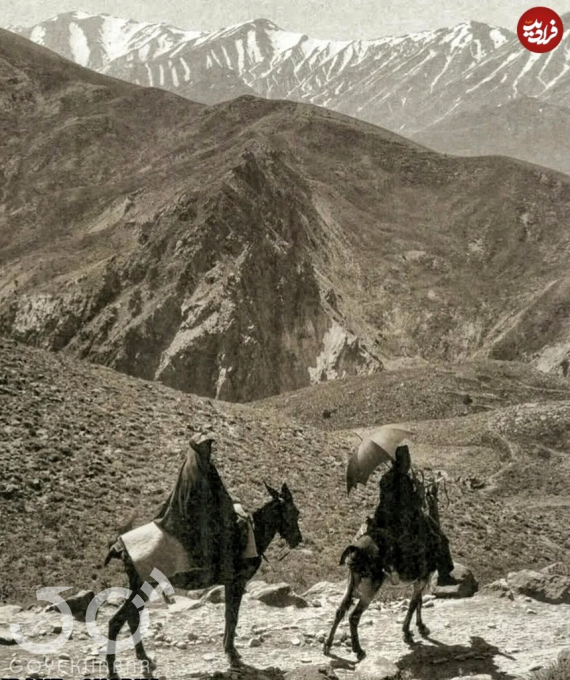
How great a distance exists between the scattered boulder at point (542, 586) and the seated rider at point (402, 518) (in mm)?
2818

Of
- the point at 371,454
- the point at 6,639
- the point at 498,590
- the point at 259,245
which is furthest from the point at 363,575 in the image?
the point at 259,245

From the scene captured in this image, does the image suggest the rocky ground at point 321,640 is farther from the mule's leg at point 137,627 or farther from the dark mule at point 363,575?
the dark mule at point 363,575

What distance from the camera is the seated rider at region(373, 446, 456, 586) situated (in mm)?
8609

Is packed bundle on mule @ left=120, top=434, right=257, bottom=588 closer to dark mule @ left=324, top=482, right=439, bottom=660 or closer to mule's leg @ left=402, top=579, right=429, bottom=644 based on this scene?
dark mule @ left=324, top=482, right=439, bottom=660

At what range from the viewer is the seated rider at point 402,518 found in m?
8.61

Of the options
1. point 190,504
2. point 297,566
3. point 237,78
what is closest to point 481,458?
point 297,566

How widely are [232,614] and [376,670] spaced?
1.60 meters

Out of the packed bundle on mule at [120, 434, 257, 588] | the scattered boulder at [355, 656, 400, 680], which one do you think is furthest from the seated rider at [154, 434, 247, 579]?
the scattered boulder at [355, 656, 400, 680]

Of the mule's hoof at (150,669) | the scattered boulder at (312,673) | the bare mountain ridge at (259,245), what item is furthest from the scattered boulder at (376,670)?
the bare mountain ridge at (259,245)

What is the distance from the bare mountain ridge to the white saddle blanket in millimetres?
32036

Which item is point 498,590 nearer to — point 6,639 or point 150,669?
point 150,669

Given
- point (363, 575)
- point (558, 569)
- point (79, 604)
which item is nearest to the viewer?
point (363, 575)

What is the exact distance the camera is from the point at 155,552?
7.62 meters

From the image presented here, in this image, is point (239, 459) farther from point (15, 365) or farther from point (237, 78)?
point (237, 78)
